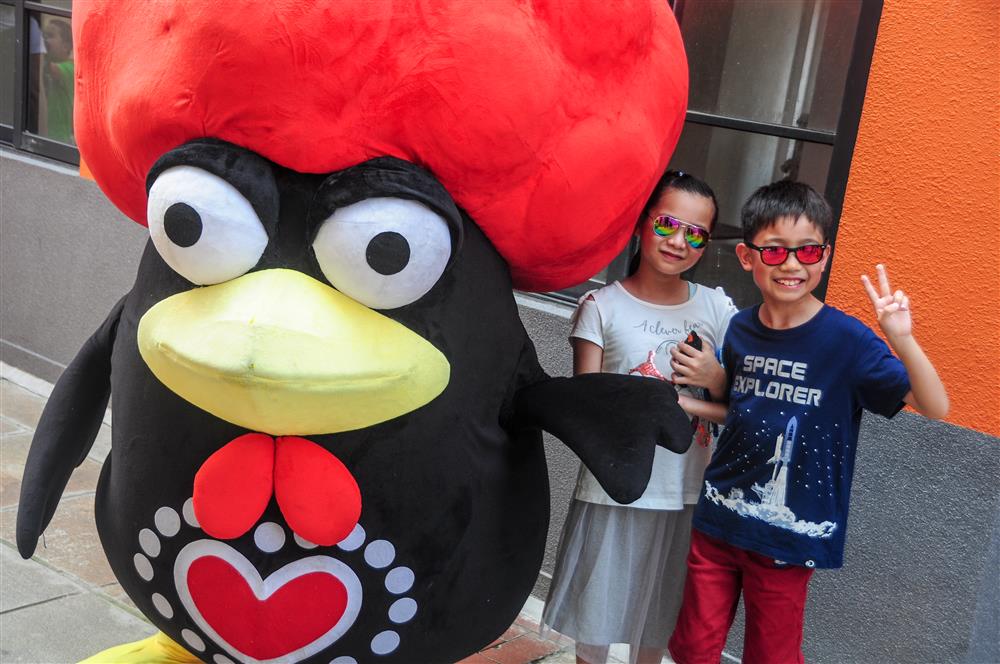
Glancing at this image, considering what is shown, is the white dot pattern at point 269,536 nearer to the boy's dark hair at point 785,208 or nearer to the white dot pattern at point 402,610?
the white dot pattern at point 402,610

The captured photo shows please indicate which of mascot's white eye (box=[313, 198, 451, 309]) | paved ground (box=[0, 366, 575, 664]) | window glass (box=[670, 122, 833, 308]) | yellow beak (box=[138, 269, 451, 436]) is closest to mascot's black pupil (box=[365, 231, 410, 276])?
mascot's white eye (box=[313, 198, 451, 309])

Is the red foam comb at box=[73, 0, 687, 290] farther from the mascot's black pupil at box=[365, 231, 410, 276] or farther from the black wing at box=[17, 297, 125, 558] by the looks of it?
the black wing at box=[17, 297, 125, 558]

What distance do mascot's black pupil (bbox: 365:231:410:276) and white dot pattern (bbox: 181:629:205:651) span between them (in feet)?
2.97

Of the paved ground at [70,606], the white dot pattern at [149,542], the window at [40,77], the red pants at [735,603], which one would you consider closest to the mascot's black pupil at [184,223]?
the white dot pattern at [149,542]

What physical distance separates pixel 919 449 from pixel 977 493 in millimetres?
219

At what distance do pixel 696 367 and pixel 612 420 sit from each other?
0.65 m

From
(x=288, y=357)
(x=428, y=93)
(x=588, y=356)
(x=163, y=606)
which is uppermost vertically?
(x=428, y=93)

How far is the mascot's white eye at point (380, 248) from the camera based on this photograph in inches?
80.2

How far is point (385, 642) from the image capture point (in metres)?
2.28

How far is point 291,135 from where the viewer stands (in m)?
2.08

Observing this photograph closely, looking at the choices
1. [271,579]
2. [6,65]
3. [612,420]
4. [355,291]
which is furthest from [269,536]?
[6,65]

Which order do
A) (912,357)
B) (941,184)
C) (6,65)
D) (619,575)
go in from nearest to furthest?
(912,357), (619,575), (941,184), (6,65)

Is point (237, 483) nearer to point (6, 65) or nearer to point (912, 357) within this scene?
point (912, 357)

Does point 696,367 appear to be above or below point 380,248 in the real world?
below
